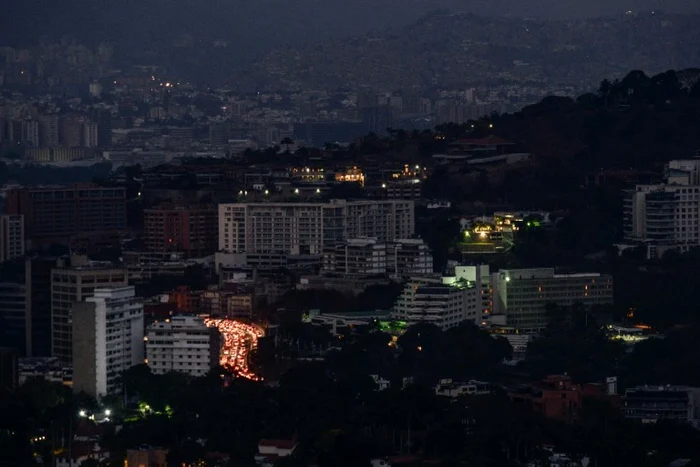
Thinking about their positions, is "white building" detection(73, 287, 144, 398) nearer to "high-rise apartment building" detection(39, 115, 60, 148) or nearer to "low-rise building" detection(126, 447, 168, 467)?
"low-rise building" detection(126, 447, 168, 467)

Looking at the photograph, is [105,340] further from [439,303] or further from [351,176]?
[351,176]

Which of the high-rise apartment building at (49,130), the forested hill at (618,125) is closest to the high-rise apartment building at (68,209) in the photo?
the forested hill at (618,125)

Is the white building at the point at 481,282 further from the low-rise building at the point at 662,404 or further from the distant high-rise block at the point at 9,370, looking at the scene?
the distant high-rise block at the point at 9,370

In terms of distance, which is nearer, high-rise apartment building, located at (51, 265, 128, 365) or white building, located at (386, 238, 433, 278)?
high-rise apartment building, located at (51, 265, 128, 365)

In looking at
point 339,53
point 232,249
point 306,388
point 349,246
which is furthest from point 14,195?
point 339,53

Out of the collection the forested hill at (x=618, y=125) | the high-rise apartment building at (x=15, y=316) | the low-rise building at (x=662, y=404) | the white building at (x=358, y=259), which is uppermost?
the forested hill at (x=618, y=125)

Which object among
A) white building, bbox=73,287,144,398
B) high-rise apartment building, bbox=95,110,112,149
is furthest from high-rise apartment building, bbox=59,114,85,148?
white building, bbox=73,287,144,398

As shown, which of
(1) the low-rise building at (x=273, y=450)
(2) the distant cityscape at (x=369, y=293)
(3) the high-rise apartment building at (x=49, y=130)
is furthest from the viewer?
(3) the high-rise apartment building at (x=49, y=130)

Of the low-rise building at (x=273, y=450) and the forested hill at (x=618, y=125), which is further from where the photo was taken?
the forested hill at (x=618, y=125)
